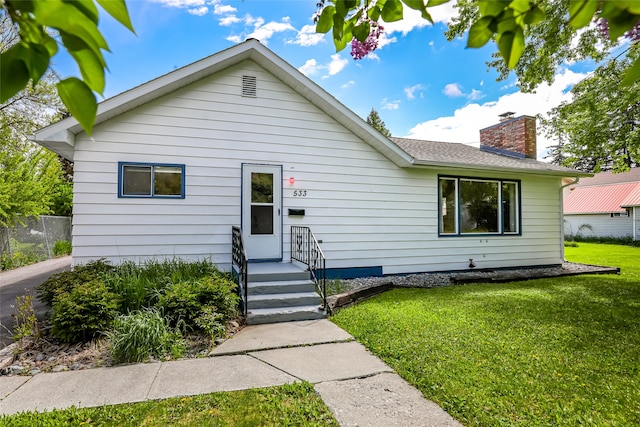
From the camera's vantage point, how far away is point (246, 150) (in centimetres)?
743

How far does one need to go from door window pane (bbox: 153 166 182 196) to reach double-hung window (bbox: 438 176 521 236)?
6.63m

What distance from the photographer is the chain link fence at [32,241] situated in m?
10.6

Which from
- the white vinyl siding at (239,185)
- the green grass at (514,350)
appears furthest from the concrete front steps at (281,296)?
the white vinyl siding at (239,185)

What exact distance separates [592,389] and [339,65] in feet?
24.7

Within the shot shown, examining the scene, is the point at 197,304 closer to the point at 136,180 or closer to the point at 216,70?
the point at 136,180

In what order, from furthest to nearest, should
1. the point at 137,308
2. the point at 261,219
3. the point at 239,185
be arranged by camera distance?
1. the point at 261,219
2. the point at 239,185
3. the point at 137,308

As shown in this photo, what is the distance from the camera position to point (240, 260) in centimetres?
609

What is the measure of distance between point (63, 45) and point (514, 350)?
4.81m

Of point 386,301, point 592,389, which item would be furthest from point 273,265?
point 592,389

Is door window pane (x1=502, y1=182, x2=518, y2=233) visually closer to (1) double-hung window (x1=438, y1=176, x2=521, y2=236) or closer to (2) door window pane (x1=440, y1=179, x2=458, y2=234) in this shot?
(1) double-hung window (x1=438, y1=176, x2=521, y2=236)

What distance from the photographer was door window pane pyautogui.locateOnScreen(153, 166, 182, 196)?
22.3 feet

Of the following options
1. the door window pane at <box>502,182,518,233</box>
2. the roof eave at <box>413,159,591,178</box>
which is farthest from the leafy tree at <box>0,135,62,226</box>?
the door window pane at <box>502,182,518,233</box>

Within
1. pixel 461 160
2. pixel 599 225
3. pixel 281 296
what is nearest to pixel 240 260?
pixel 281 296

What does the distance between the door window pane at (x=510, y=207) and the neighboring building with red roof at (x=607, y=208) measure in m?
→ 14.9
